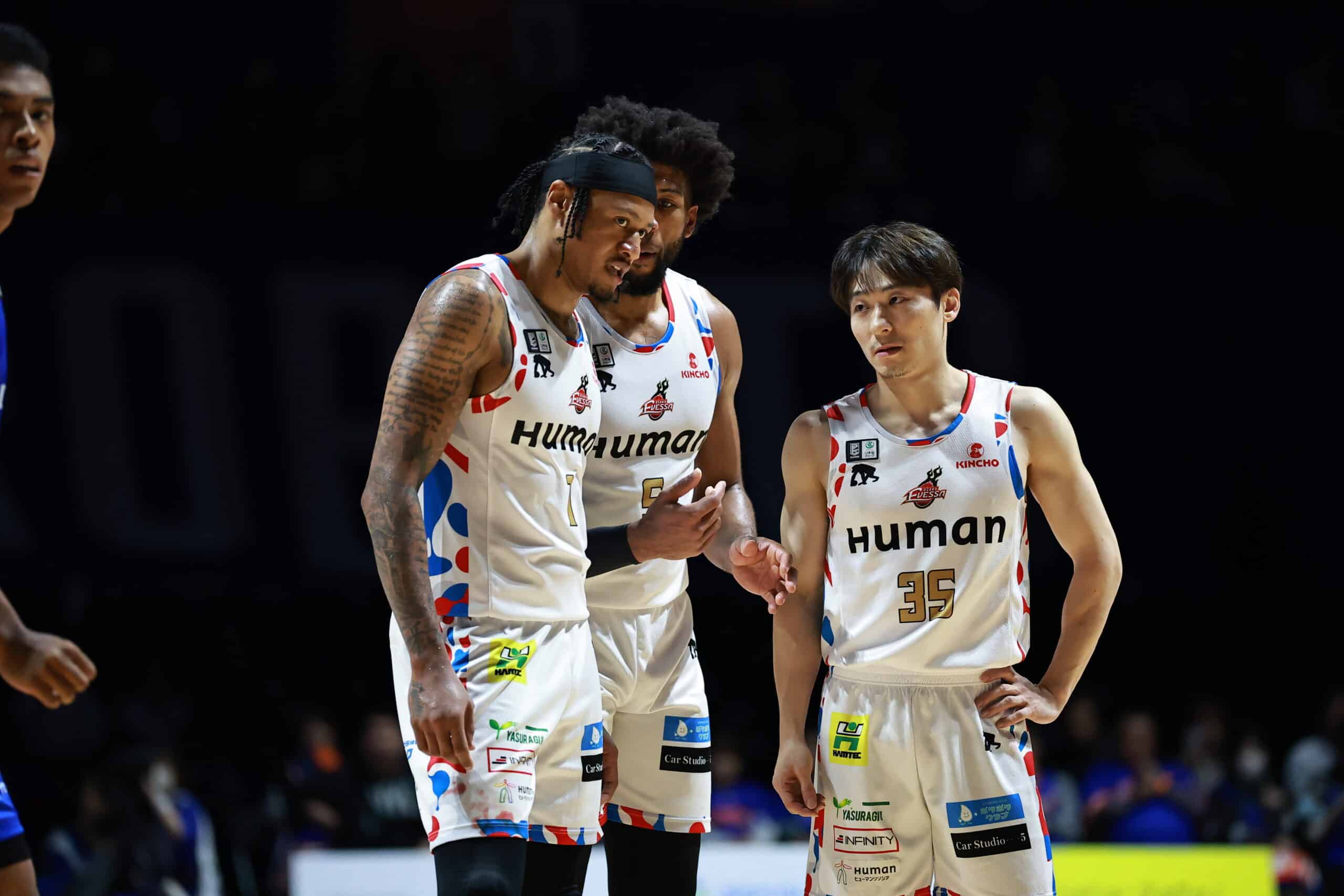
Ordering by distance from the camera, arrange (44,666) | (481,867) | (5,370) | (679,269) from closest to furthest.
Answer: (44,666) → (481,867) → (5,370) → (679,269)

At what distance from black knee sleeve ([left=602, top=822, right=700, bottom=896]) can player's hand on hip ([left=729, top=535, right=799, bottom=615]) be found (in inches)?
26.3

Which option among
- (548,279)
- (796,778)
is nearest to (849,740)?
(796,778)

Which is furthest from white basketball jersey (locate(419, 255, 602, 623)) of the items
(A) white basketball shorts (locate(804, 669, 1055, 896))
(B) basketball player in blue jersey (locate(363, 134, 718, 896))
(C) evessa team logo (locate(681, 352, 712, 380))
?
(A) white basketball shorts (locate(804, 669, 1055, 896))

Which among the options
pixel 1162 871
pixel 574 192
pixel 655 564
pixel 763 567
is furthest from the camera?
pixel 1162 871

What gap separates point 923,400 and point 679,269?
17.9 ft

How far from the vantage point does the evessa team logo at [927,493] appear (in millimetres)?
3768

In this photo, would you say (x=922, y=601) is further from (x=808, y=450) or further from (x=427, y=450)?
(x=427, y=450)

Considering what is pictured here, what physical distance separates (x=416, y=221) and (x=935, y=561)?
6.16 metres

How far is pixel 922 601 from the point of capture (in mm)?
3744

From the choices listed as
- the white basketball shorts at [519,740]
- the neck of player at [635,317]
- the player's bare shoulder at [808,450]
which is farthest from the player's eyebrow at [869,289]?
the white basketball shorts at [519,740]

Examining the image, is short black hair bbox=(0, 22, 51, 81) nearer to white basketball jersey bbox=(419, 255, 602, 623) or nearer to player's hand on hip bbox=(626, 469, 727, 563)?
white basketball jersey bbox=(419, 255, 602, 623)

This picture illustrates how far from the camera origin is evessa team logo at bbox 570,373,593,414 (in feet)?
11.4

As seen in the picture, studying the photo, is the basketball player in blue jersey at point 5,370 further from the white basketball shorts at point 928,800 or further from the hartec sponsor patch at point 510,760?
the white basketball shorts at point 928,800

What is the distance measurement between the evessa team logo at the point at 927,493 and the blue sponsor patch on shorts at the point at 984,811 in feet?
2.40
